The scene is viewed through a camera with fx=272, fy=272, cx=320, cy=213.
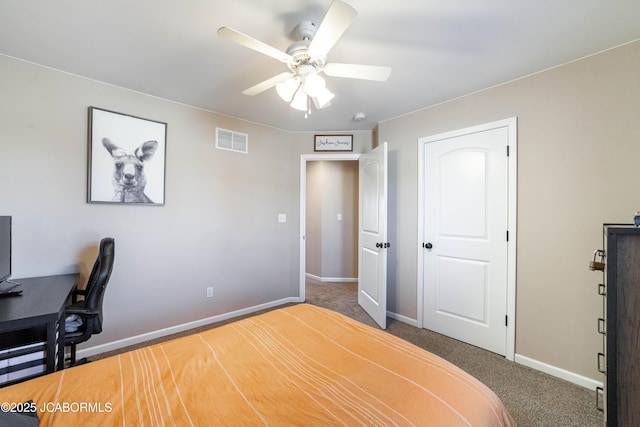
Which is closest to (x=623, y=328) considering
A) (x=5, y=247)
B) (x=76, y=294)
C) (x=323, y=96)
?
(x=323, y=96)

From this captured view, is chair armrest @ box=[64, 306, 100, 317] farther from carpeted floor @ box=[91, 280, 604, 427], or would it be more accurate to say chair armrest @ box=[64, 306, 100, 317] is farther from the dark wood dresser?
the dark wood dresser

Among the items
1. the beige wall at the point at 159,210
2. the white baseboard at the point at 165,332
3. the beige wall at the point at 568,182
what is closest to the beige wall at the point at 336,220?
the beige wall at the point at 159,210

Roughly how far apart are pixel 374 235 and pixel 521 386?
70.8 inches

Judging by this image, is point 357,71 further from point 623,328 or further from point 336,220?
point 336,220

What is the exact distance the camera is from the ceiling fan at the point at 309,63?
1.28 m

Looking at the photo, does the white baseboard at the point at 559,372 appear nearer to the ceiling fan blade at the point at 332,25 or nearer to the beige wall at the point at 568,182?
the beige wall at the point at 568,182

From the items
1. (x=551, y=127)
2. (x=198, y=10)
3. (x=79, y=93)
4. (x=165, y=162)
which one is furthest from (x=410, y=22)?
(x=79, y=93)

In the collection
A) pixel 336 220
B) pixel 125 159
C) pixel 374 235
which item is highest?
pixel 125 159

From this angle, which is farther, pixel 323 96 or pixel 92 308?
pixel 92 308

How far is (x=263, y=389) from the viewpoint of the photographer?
96 centimetres

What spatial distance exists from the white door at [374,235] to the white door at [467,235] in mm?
431

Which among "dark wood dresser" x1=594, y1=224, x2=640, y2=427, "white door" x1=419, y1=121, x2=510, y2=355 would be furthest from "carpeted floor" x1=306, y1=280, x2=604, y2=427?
"dark wood dresser" x1=594, y1=224, x2=640, y2=427

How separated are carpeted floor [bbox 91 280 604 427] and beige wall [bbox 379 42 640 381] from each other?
0.19 meters

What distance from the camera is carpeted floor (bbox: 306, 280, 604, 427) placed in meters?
1.67
